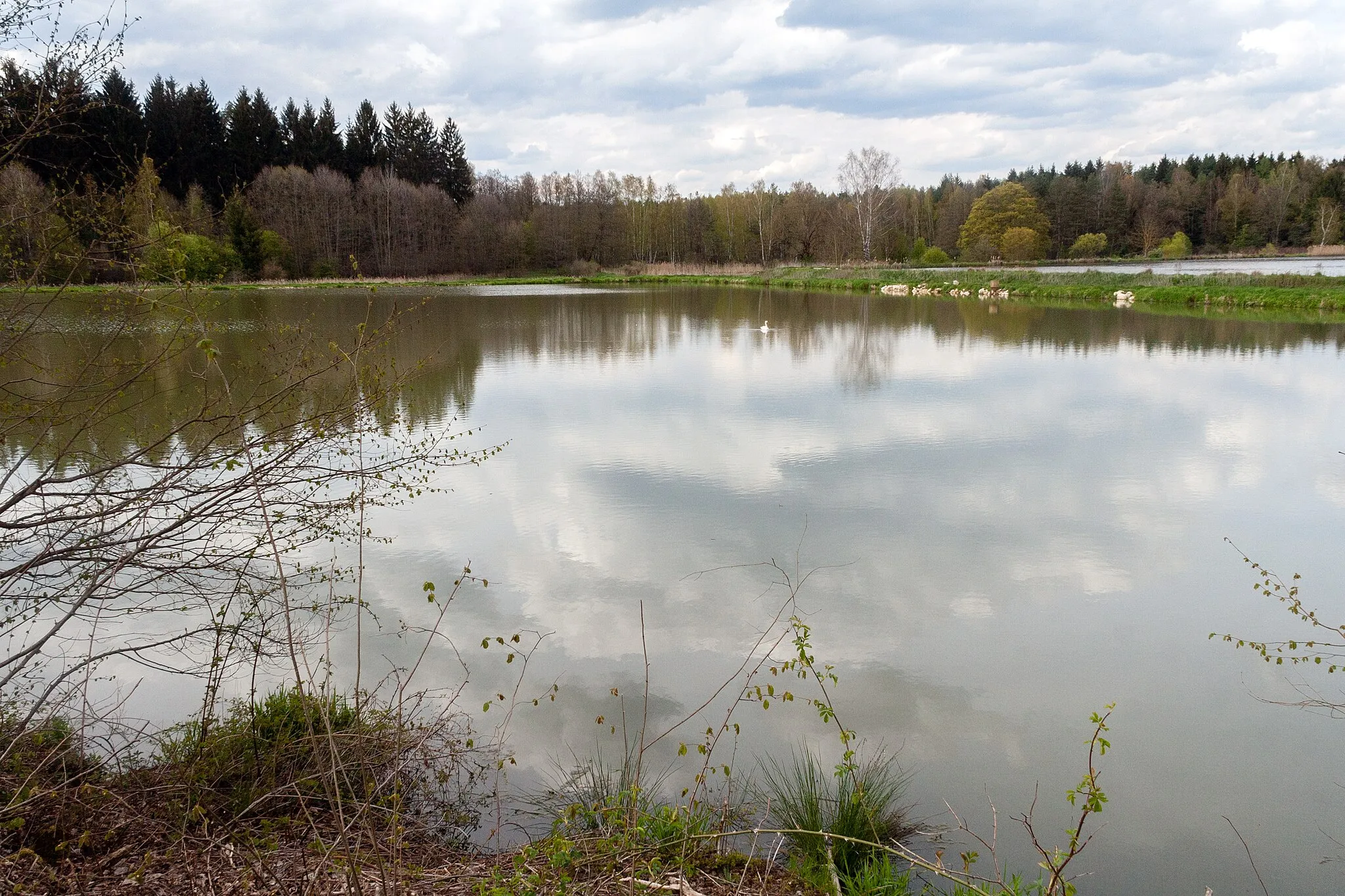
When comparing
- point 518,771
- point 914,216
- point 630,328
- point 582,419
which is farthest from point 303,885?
point 914,216

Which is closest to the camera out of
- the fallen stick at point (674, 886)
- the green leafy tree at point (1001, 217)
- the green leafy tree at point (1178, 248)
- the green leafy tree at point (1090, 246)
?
the fallen stick at point (674, 886)

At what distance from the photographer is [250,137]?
133 ft

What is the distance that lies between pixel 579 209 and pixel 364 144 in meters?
12.4

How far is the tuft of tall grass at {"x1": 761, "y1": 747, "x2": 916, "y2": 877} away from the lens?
99.6 inches

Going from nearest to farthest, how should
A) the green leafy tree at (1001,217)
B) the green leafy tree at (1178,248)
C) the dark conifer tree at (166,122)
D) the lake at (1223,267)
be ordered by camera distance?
the lake at (1223,267)
the dark conifer tree at (166,122)
the green leafy tree at (1178,248)
the green leafy tree at (1001,217)

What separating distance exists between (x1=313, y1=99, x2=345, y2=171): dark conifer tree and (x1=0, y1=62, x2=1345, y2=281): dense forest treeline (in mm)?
86

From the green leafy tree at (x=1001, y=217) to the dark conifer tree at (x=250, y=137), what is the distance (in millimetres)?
36276

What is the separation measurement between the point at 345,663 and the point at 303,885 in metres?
1.88

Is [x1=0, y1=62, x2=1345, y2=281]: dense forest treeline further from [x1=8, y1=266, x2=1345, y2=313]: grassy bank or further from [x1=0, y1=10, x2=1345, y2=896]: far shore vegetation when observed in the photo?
[x1=0, y1=10, x2=1345, y2=896]: far shore vegetation

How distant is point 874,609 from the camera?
4309 mm

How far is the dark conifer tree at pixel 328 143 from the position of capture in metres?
44.3

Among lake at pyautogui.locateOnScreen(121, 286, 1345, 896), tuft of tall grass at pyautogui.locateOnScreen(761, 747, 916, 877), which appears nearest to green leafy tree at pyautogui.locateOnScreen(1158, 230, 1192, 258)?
lake at pyautogui.locateOnScreen(121, 286, 1345, 896)

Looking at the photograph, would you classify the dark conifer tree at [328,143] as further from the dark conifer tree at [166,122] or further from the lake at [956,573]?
the lake at [956,573]

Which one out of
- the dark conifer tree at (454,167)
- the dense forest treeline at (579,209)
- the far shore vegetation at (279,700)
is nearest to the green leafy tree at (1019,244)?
the dense forest treeline at (579,209)
